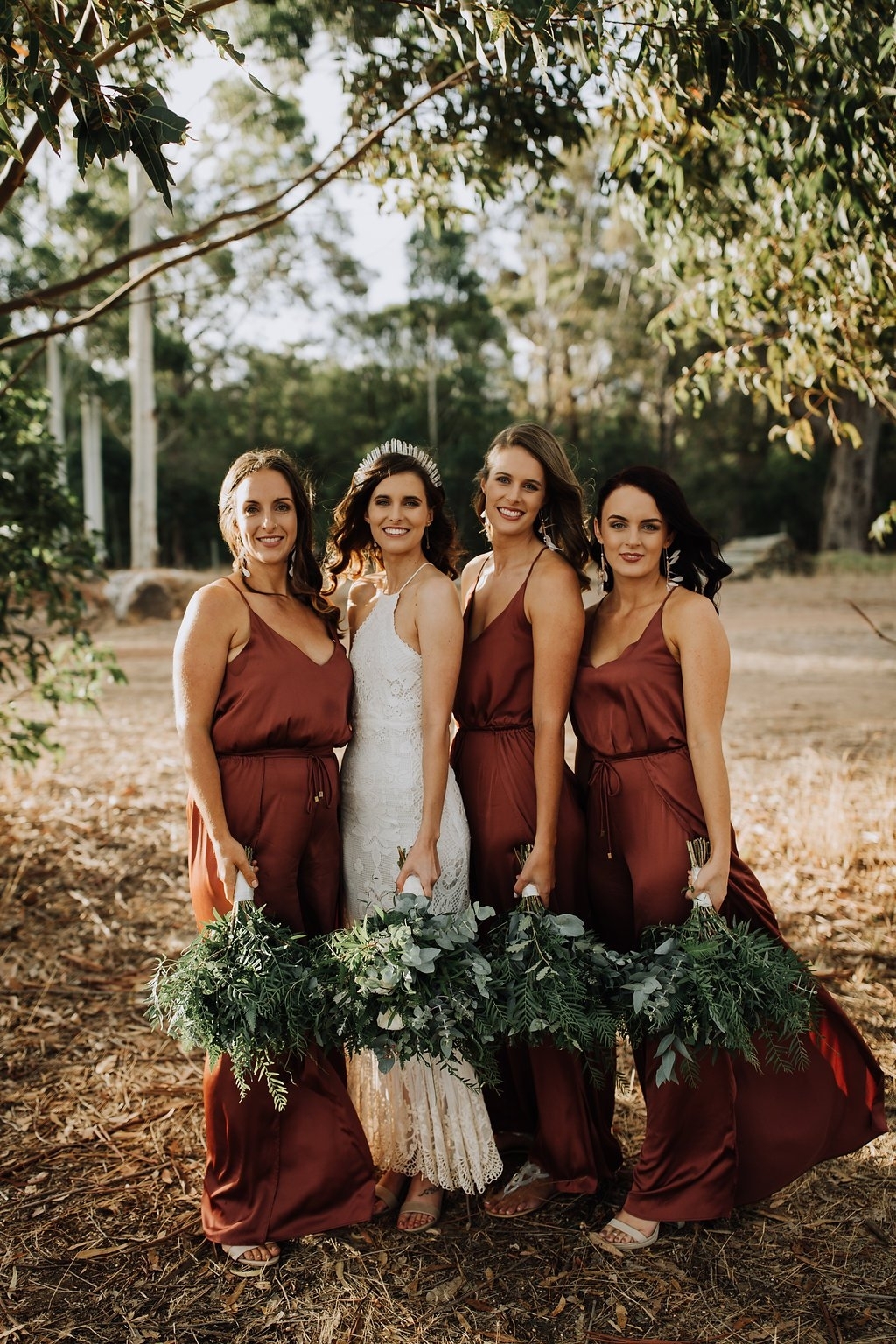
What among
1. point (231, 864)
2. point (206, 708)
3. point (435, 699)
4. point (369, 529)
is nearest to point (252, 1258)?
point (231, 864)

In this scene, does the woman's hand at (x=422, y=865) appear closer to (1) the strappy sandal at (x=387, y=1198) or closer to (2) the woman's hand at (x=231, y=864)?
(2) the woman's hand at (x=231, y=864)

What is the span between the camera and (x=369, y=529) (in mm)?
3553

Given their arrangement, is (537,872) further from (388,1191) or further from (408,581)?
(388,1191)

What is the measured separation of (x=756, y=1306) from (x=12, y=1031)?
3.10 meters

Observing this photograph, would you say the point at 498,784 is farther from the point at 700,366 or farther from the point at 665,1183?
the point at 700,366

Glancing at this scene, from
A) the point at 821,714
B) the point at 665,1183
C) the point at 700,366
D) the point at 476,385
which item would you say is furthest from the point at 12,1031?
the point at 476,385

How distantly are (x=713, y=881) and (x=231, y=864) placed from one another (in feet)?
4.58

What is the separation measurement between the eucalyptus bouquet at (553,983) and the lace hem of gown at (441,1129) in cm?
43

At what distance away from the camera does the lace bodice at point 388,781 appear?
3217 mm

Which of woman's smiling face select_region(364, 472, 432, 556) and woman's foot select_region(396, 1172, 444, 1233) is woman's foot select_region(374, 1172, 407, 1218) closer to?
woman's foot select_region(396, 1172, 444, 1233)

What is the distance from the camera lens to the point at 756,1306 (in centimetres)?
276

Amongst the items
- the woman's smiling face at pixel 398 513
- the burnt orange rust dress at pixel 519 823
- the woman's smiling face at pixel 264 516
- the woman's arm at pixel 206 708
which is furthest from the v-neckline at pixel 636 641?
the woman's arm at pixel 206 708

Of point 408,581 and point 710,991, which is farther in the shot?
point 408,581

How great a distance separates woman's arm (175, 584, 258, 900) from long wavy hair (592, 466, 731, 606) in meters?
1.24
